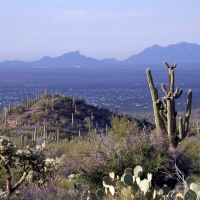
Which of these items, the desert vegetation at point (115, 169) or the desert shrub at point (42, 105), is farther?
the desert shrub at point (42, 105)

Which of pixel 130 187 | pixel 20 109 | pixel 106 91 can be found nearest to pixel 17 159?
pixel 130 187

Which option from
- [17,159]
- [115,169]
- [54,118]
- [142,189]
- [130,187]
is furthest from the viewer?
[54,118]

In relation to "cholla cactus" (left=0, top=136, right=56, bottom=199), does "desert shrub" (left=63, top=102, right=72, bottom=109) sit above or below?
below

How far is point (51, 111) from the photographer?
86.3 ft

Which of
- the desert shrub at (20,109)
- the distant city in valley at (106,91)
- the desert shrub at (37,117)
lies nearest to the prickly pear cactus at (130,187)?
the desert shrub at (37,117)

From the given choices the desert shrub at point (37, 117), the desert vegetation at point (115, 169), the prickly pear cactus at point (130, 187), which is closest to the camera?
the prickly pear cactus at point (130, 187)

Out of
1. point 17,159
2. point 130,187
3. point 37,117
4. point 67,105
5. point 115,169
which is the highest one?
point 130,187

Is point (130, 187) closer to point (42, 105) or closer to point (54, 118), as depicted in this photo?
point (54, 118)

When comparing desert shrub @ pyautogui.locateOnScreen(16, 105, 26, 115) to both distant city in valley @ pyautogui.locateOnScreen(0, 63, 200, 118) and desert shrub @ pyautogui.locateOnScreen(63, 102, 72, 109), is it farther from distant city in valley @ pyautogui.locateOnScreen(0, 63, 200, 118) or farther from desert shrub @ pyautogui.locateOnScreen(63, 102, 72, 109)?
distant city in valley @ pyautogui.locateOnScreen(0, 63, 200, 118)

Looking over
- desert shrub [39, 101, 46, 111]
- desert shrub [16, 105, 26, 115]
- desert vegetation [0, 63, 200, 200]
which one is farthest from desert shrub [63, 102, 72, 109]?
desert vegetation [0, 63, 200, 200]

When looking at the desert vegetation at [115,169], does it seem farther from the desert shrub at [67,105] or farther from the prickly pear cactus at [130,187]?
the desert shrub at [67,105]

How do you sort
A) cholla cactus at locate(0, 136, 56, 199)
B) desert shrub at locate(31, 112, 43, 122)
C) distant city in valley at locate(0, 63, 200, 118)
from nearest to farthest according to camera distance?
cholla cactus at locate(0, 136, 56, 199) → desert shrub at locate(31, 112, 43, 122) → distant city in valley at locate(0, 63, 200, 118)

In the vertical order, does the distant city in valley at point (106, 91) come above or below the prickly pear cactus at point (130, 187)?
below

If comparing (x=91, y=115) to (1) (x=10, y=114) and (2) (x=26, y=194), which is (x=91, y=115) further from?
(2) (x=26, y=194)
